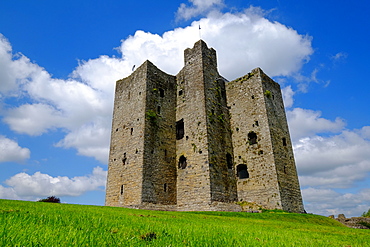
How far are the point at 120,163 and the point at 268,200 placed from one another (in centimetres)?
1318

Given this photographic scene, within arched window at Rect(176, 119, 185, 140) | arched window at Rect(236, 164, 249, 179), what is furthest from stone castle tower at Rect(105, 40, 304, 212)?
arched window at Rect(176, 119, 185, 140)

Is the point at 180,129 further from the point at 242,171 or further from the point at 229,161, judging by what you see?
the point at 242,171

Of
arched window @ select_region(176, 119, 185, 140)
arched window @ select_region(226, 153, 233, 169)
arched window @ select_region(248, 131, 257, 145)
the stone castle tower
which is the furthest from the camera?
arched window @ select_region(176, 119, 185, 140)

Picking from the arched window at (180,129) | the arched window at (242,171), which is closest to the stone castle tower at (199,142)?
the arched window at (242,171)

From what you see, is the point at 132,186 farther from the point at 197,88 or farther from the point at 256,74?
the point at 256,74

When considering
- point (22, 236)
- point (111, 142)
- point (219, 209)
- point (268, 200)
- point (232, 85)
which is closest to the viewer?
point (22, 236)

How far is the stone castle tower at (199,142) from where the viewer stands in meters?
21.8

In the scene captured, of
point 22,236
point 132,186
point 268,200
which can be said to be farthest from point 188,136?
point 22,236

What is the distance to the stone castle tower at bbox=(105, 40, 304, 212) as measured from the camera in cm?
2175

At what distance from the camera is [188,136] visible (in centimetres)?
2414

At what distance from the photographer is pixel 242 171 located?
25719 millimetres

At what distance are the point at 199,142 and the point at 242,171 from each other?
19.5 ft

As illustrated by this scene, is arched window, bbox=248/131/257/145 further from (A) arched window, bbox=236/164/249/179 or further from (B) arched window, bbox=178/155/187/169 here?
(B) arched window, bbox=178/155/187/169

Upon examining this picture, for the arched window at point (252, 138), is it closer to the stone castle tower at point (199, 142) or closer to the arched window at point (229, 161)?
the stone castle tower at point (199, 142)
